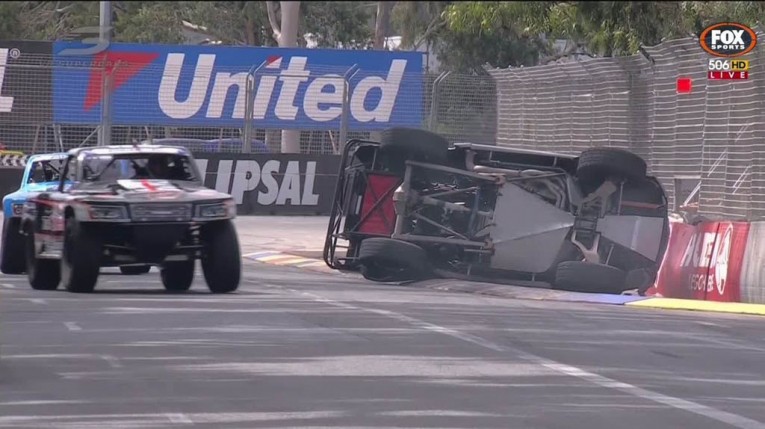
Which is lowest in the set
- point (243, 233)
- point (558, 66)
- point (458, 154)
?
point (243, 233)

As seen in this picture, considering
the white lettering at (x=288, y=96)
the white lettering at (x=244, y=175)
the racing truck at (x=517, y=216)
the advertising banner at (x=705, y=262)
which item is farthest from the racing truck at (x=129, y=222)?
the white lettering at (x=288, y=96)

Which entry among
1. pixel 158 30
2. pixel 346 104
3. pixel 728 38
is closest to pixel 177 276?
pixel 728 38

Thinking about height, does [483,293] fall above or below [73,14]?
below

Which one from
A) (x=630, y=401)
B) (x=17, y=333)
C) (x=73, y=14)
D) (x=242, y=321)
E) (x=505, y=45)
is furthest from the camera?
(x=505, y=45)

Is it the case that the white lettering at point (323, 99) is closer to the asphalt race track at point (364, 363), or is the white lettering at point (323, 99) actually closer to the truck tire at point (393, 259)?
the truck tire at point (393, 259)

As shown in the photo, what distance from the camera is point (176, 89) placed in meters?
33.1

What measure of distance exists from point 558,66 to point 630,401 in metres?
15.8

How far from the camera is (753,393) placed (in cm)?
1070

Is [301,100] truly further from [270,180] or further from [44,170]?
[44,170]

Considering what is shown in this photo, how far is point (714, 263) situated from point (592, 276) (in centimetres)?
148

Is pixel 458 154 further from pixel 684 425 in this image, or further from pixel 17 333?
pixel 684 425

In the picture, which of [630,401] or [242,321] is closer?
[630,401]

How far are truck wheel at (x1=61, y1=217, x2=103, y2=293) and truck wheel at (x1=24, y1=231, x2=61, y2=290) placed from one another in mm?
728

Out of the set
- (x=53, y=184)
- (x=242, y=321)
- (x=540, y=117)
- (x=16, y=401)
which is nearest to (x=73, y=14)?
(x=540, y=117)
